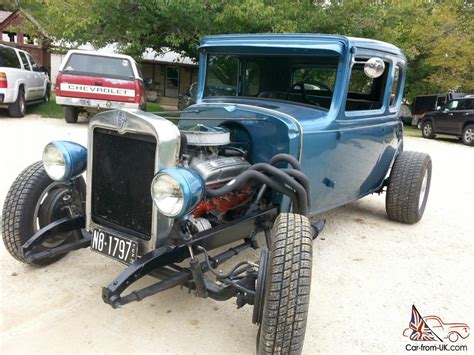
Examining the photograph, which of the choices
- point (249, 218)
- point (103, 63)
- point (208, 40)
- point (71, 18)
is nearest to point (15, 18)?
point (71, 18)

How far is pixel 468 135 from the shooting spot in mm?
14906

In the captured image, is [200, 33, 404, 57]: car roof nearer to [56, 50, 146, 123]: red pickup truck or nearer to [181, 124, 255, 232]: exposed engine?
[181, 124, 255, 232]: exposed engine

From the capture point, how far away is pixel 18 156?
7.10m

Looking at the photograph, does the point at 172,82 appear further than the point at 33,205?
Yes

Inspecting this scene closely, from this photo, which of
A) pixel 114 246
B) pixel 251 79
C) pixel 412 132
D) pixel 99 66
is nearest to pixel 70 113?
pixel 99 66

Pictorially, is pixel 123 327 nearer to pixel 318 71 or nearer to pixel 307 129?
pixel 307 129

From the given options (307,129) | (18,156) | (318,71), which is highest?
(318,71)

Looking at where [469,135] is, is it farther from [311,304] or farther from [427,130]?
[311,304]

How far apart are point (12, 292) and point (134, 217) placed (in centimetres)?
111

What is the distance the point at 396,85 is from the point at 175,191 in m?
3.37

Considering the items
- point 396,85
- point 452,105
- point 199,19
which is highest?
point 199,19

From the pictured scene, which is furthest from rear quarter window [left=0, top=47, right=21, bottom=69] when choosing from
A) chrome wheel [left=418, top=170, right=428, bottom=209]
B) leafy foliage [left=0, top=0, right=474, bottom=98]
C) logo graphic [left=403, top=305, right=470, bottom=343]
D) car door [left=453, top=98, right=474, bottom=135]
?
car door [left=453, top=98, right=474, bottom=135]

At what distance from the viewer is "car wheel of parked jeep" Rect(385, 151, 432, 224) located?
486 cm

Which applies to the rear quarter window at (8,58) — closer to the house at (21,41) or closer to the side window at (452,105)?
the house at (21,41)
